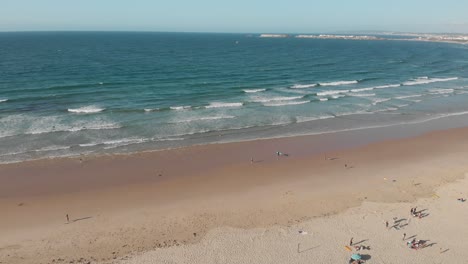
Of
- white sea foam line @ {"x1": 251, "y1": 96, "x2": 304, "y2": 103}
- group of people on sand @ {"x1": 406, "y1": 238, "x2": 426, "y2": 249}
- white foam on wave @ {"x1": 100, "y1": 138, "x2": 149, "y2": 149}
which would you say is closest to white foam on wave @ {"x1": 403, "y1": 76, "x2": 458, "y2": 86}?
white sea foam line @ {"x1": 251, "y1": 96, "x2": 304, "y2": 103}

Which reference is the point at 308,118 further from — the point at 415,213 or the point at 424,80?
the point at 424,80

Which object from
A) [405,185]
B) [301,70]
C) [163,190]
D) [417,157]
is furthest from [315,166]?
[301,70]

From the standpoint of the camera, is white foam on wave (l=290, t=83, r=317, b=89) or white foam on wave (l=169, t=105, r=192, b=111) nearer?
white foam on wave (l=169, t=105, r=192, b=111)

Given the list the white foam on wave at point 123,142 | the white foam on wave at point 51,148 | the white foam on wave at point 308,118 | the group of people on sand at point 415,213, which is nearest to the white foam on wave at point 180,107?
the white foam on wave at point 123,142

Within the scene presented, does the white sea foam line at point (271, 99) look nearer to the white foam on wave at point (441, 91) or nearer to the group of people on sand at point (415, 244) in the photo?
the white foam on wave at point (441, 91)

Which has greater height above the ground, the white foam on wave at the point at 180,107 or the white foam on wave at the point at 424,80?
the white foam on wave at the point at 424,80

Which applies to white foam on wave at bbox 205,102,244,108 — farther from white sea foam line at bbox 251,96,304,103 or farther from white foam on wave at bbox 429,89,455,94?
white foam on wave at bbox 429,89,455,94
